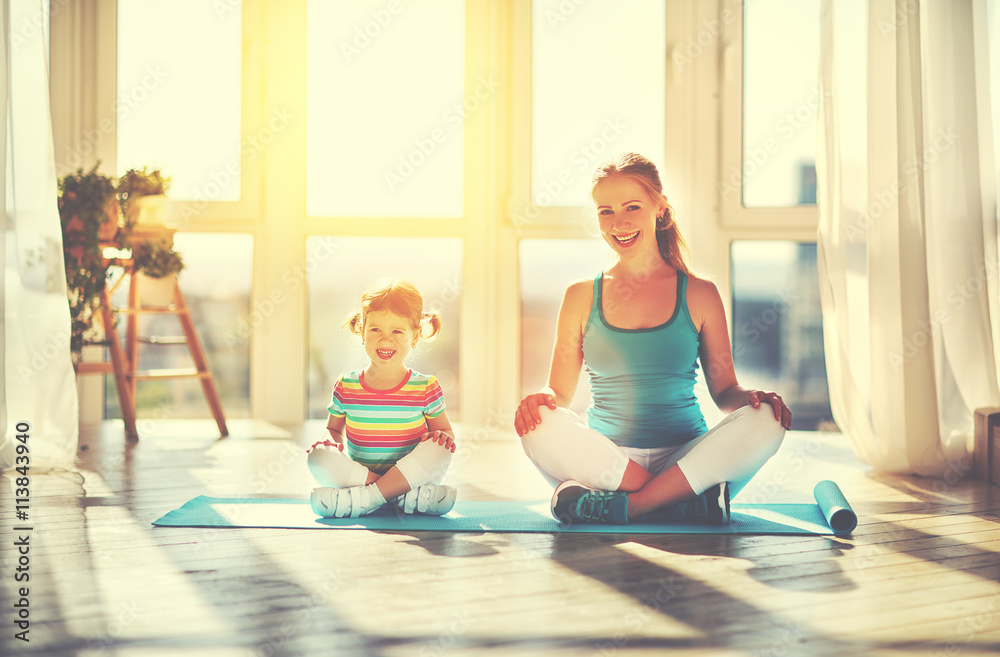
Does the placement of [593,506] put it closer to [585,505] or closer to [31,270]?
[585,505]

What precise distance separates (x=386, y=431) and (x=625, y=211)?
681 mm

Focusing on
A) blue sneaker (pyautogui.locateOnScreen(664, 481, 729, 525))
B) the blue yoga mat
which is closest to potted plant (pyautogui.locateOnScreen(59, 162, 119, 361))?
the blue yoga mat

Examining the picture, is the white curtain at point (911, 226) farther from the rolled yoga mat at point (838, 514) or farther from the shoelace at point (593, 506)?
the shoelace at point (593, 506)

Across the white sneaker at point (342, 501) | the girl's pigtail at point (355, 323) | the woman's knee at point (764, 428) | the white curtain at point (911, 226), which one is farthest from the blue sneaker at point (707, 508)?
the white curtain at point (911, 226)

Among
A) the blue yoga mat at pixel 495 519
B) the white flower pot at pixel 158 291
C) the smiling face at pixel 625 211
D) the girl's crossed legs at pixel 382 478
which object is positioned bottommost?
the blue yoga mat at pixel 495 519

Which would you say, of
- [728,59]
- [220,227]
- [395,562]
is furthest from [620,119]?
[395,562]

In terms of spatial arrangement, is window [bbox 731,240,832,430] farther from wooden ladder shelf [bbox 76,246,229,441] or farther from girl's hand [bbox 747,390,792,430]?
wooden ladder shelf [bbox 76,246,229,441]

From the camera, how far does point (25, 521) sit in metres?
1.70

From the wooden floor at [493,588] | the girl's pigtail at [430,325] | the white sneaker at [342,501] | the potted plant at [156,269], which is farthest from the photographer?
the potted plant at [156,269]

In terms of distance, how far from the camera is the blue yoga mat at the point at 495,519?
1650 mm

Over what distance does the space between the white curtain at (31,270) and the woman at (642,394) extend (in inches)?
55.2

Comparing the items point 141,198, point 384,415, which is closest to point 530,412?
point 384,415

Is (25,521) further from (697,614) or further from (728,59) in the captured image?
(728,59)

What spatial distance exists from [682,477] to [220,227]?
2.35 meters
